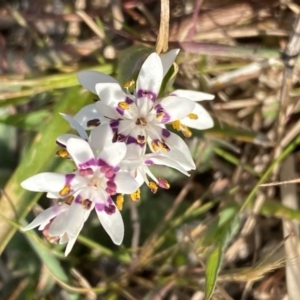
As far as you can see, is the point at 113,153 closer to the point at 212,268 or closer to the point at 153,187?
the point at 153,187

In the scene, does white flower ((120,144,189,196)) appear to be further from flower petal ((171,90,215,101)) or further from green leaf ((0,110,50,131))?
green leaf ((0,110,50,131))

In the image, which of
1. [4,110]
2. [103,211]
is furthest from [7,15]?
[103,211]

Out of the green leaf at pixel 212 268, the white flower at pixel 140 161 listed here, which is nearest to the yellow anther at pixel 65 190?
the white flower at pixel 140 161

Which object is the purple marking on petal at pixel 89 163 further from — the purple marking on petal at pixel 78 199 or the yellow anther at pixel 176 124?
the yellow anther at pixel 176 124

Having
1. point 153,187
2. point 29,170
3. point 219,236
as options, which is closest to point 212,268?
point 219,236

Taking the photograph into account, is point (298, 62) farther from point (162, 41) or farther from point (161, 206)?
point (161, 206)

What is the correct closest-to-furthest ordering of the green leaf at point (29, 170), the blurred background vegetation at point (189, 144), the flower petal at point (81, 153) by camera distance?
the flower petal at point (81, 153) → the green leaf at point (29, 170) → the blurred background vegetation at point (189, 144)
